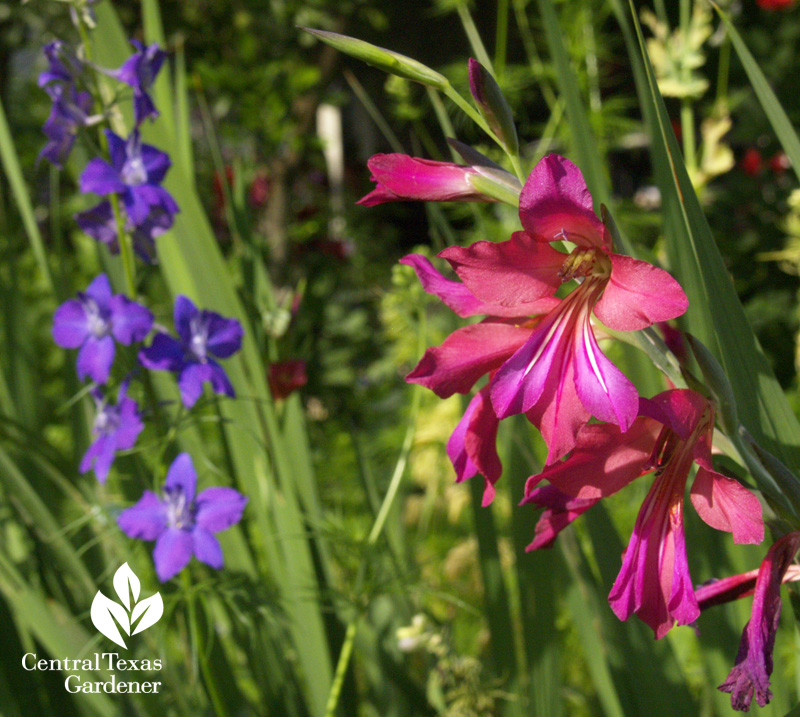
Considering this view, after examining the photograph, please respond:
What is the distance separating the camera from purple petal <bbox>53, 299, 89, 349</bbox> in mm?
786

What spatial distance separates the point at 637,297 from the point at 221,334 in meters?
0.52

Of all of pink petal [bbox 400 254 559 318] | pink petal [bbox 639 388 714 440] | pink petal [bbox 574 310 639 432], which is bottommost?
pink petal [bbox 639 388 714 440]

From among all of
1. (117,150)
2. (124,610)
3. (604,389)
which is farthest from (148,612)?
(604,389)

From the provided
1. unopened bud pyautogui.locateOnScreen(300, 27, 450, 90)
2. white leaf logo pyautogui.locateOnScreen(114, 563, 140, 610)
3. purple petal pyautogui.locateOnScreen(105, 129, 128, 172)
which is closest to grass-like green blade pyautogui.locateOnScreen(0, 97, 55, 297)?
purple petal pyautogui.locateOnScreen(105, 129, 128, 172)

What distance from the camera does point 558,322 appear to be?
0.45m

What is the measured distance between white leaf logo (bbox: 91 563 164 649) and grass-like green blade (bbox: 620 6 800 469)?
1.98 feet

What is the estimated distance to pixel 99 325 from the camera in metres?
0.76

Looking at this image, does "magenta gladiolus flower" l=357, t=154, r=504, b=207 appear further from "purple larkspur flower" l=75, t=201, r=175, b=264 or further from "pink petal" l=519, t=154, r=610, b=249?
"purple larkspur flower" l=75, t=201, r=175, b=264

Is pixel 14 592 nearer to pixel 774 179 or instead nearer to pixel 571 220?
pixel 571 220

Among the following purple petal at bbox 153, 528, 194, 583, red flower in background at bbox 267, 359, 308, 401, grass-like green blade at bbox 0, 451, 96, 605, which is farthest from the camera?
red flower in background at bbox 267, 359, 308, 401

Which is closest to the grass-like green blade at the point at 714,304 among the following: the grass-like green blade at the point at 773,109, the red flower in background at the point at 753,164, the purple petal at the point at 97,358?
the grass-like green blade at the point at 773,109

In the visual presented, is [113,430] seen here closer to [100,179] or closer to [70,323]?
[70,323]

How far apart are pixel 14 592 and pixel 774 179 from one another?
8.99 ft

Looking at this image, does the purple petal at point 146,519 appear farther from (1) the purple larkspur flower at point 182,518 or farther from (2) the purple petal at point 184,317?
(2) the purple petal at point 184,317
